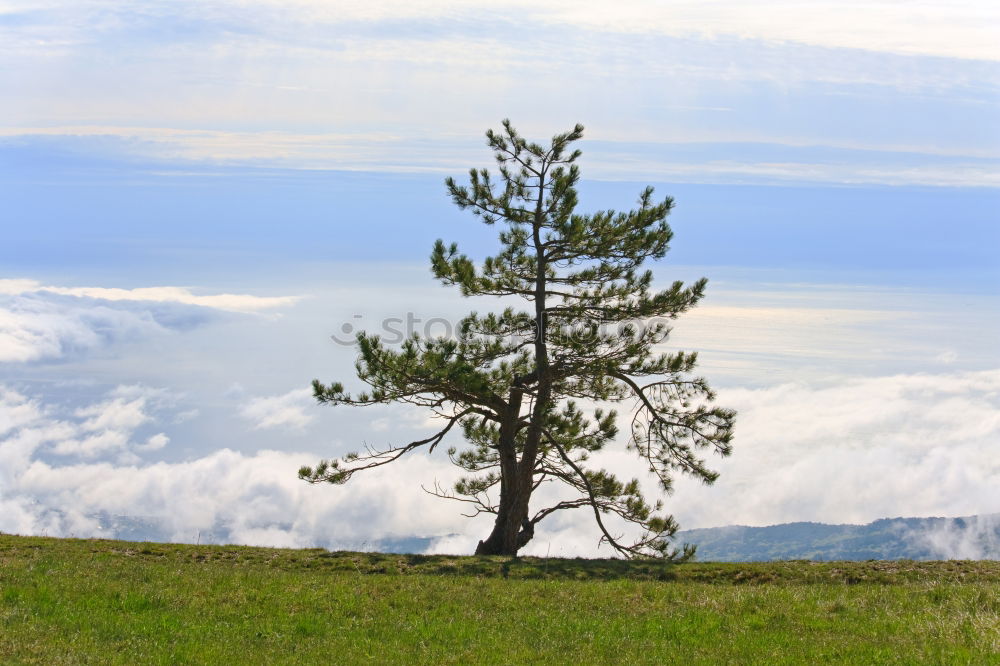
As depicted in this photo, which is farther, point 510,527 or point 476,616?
point 510,527

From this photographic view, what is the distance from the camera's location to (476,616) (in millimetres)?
15438

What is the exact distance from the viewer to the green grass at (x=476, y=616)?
1314 centimetres

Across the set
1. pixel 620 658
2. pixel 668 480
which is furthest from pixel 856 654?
pixel 668 480

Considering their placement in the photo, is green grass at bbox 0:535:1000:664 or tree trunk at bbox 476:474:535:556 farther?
tree trunk at bbox 476:474:535:556

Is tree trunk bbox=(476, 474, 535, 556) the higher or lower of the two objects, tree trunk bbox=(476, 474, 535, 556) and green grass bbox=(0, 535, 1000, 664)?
the higher

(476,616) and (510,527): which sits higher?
(510,527)

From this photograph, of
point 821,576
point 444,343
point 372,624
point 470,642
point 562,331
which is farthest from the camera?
point 562,331

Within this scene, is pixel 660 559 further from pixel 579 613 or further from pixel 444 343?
pixel 579 613

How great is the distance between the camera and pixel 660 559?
2605 centimetres

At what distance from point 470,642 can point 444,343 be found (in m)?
11.7

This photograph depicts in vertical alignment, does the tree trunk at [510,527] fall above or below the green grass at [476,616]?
above

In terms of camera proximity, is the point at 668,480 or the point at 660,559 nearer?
the point at 660,559

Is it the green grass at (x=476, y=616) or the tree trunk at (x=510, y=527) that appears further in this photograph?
the tree trunk at (x=510, y=527)

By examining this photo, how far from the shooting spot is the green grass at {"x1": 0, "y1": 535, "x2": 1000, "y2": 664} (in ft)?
43.1
